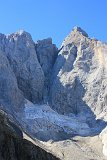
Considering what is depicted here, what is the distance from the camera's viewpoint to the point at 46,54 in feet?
519

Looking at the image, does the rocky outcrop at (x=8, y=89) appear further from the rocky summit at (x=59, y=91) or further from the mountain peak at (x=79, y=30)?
the mountain peak at (x=79, y=30)

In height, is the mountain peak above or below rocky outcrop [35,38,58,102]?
above

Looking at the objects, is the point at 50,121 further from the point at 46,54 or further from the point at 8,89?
the point at 46,54

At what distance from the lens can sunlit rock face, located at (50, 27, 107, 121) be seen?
455ft

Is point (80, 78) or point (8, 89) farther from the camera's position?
point (80, 78)

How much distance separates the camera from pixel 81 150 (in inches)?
4400

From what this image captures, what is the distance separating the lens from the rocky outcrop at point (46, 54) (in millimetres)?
155750

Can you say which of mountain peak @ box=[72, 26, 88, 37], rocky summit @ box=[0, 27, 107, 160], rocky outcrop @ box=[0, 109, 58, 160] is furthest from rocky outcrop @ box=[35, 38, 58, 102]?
rocky outcrop @ box=[0, 109, 58, 160]

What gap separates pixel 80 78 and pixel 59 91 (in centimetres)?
741

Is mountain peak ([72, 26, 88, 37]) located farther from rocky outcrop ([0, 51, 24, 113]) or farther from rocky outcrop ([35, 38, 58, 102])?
rocky outcrop ([0, 51, 24, 113])

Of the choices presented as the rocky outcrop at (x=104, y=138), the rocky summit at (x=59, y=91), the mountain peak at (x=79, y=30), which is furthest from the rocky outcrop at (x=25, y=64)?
the rocky outcrop at (x=104, y=138)

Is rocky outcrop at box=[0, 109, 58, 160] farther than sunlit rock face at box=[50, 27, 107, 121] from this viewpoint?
No

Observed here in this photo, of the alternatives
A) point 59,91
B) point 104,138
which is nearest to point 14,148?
point 104,138

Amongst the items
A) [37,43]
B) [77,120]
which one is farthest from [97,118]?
[37,43]
